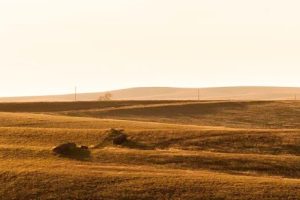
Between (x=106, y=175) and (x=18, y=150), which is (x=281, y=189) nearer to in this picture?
(x=106, y=175)

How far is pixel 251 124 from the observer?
279 feet

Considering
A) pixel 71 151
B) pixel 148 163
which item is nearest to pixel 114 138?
pixel 71 151

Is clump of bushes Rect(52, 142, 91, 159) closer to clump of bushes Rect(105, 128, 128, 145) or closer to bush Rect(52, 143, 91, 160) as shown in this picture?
bush Rect(52, 143, 91, 160)

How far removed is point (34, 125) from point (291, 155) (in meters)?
28.7

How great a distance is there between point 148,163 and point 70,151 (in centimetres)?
708

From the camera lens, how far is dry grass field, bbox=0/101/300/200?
137 ft

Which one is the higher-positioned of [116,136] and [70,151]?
[116,136]

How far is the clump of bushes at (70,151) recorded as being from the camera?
171 feet

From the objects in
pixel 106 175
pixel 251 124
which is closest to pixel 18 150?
pixel 106 175

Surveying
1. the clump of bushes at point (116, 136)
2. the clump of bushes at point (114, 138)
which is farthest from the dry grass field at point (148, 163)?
the clump of bushes at point (116, 136)

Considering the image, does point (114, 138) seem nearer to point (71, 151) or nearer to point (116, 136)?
point (116, 136)

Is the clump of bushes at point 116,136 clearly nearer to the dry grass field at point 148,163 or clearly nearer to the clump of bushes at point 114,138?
the clump of bushes at point 114,138

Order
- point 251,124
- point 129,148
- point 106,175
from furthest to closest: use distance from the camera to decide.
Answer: point 251,124 < point 129,148 < point 106,175

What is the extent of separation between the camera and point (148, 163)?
164 feet
